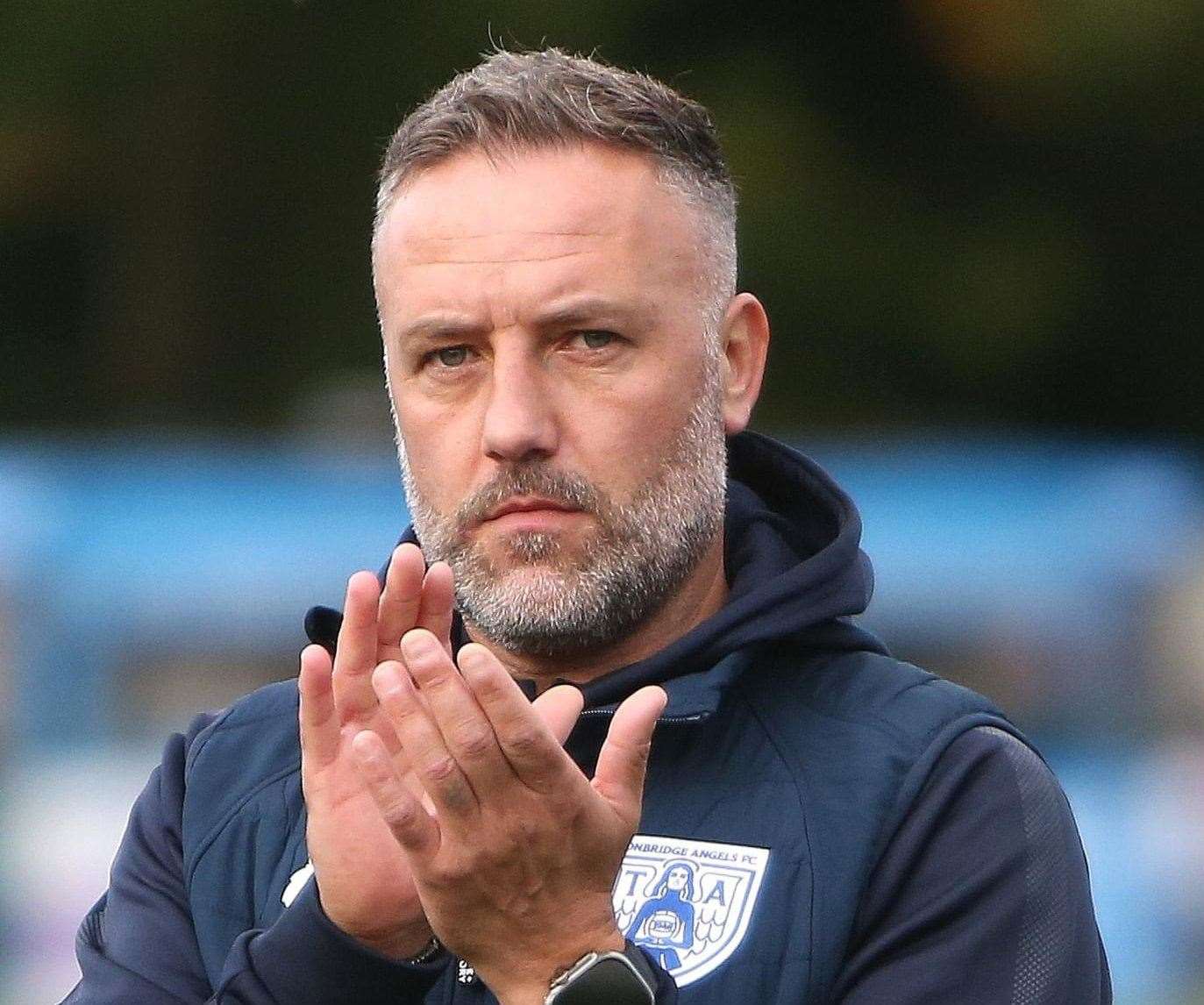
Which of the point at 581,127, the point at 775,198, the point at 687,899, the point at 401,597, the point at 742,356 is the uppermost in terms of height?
the point at 581,127

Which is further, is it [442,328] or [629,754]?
[442,328]

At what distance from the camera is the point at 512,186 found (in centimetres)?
251

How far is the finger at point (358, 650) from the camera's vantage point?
6.83 ft

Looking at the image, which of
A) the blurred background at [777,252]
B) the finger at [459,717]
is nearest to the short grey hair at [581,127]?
the finger at [459,717]

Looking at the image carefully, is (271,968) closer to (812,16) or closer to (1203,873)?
(1203,873)

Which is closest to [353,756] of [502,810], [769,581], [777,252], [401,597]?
[401,597]

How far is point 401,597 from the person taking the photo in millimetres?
2111

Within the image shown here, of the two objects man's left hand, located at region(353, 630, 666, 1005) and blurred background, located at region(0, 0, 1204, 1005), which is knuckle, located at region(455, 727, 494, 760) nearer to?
man's left hand, located at region(353, 630, 666, 1005)

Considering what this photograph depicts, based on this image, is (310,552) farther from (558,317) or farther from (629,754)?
(629,754)

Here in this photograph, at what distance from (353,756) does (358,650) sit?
0.11 m

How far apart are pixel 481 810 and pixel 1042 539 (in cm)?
579

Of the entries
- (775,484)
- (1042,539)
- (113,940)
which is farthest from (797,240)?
(113,940)

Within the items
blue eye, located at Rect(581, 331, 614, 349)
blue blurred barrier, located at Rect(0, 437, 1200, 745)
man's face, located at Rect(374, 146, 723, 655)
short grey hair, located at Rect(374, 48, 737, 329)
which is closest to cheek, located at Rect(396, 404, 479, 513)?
man's face, located at Rect(374, 146, 723, 655)

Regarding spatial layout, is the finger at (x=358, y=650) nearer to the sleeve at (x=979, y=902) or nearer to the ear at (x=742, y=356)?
the sleeve at (x=979, y=902)
